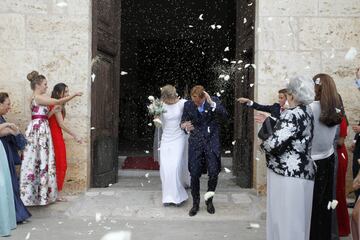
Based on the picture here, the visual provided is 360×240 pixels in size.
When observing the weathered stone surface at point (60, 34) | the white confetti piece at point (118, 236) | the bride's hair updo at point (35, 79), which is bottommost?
the white confetti piece at point (118, 236)

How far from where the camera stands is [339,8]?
23.1 feet

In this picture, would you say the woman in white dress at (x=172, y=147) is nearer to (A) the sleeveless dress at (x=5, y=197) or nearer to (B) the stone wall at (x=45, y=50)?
(B) the stone wall at (x=45, y=50)

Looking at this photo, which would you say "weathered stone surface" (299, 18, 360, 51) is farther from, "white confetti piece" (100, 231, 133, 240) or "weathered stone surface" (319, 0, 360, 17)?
"white confetti piece" (100, 231, 133, 240)

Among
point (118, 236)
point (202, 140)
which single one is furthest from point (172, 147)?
point (118, 236)

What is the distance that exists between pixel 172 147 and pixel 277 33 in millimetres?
2197

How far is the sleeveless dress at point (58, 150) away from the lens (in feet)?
21.5

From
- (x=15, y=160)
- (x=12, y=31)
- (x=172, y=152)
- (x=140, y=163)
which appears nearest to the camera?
(x=15, y=160)

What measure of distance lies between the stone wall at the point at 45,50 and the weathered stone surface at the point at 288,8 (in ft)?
8.11

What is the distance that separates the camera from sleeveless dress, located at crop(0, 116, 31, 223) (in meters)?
5.62

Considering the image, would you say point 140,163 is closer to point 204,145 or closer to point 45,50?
point 45,50

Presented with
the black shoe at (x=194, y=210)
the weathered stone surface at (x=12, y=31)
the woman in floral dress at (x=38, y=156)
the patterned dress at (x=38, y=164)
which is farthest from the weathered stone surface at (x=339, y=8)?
the weathered stone surface at (x=12, y=31)

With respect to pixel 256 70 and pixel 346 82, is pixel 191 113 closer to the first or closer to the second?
pixel 256 70

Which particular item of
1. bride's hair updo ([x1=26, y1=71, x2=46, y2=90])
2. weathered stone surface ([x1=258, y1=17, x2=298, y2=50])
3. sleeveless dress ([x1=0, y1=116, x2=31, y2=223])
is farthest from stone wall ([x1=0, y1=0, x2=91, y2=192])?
weathered stone surface ([x1=258, y1=17, x2=298, y2=50])

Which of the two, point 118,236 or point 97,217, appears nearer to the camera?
point 118,236
